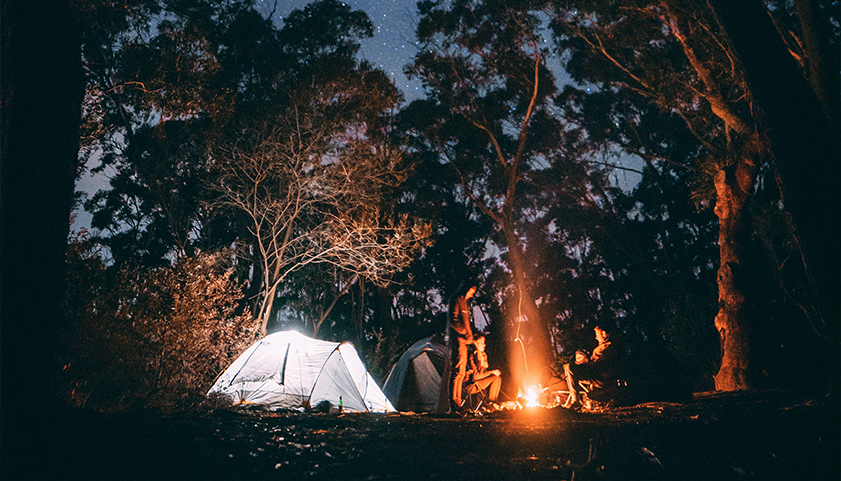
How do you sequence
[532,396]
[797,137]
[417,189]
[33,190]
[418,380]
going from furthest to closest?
[417,189]
[418,380]
[532,396]
[797,137]
[33,190]

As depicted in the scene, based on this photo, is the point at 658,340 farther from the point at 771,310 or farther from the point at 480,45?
the point at 480,45

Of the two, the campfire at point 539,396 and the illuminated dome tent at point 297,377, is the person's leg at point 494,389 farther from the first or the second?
the illuminated dome tent at point 297,377

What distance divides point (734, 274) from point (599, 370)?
351 cm

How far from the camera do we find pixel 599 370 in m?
6.40

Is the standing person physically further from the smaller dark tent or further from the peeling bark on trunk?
the peeling bark on trunk

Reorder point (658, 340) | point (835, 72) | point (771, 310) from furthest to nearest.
A: point (658, 340) → point (771, 310) → point (835, 72)

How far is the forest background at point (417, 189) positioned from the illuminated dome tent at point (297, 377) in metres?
0.63

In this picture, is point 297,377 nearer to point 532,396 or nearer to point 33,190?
point 532,396

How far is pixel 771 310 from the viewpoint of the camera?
1278cm

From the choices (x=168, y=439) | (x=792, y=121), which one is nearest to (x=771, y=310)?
(x=792, y=121)

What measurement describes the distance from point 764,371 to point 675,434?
18.6ft

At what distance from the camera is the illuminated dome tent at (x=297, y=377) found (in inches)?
330

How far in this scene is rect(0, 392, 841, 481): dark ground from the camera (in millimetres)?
2172

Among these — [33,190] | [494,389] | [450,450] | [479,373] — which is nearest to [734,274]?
[494,389]
